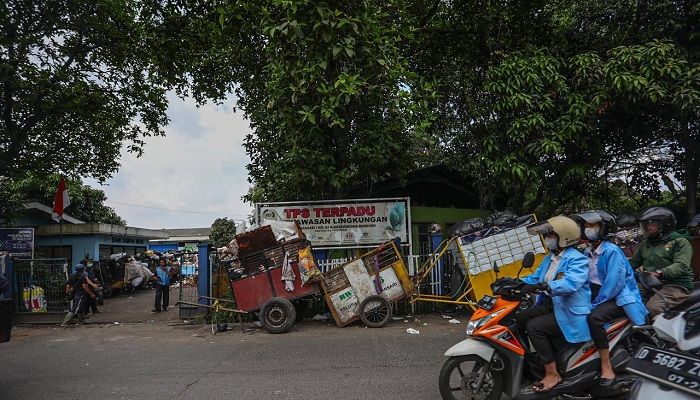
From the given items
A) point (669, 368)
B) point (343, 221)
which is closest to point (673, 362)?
point (669, 368)

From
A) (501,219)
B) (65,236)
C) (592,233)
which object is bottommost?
(592,233)

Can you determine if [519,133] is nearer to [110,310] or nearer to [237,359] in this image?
[237,359]

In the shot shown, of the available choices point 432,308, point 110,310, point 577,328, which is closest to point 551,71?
point 432,308

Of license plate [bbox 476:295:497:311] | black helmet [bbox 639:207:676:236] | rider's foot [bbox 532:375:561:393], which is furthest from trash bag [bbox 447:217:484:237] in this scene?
rider's foot [bbox 532:375:561:393]

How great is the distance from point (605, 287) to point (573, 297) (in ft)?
1.21

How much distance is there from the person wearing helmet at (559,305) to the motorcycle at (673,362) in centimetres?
135

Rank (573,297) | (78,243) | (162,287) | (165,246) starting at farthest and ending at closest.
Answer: (165,246)
(78,243)
(162,287)
(573,297)

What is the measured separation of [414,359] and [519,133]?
17.3 feet

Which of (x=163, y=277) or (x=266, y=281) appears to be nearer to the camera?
(x=266, y=281)

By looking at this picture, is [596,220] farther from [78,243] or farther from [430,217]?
[78,243]

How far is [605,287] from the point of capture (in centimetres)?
423

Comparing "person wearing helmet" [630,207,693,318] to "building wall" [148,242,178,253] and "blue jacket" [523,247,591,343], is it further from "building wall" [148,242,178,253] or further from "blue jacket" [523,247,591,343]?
"building wall" [148,242,178,253]

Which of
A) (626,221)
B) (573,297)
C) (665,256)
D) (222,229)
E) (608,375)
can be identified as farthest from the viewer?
(222,229)

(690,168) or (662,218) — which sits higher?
(690,168)
